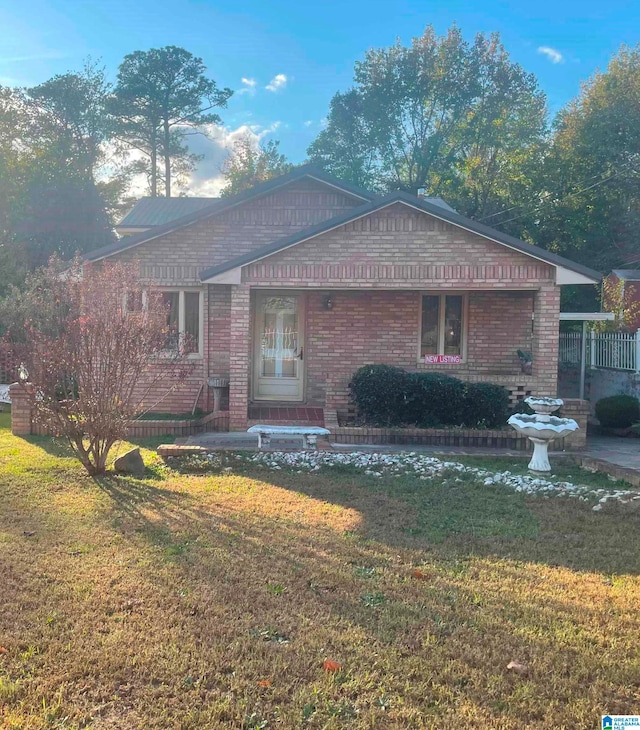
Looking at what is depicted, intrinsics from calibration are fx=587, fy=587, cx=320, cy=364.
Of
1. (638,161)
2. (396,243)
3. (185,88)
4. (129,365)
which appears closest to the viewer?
(129,365)

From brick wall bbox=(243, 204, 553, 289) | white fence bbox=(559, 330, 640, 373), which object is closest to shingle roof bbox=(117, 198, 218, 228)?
brick wall bbox=(243, 204, 553, 289)

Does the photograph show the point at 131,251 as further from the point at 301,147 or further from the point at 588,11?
the point at 301,147

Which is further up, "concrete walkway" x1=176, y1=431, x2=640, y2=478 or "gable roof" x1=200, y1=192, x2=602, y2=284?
"gable roof" x1=200, y1=192, x2=602, y2=284

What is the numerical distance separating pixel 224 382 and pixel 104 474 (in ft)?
14.7

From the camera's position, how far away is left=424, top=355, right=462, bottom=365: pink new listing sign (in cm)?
1234

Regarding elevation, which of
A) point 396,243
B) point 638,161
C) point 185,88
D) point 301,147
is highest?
point 185,88

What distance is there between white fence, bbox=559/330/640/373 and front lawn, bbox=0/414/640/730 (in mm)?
9539

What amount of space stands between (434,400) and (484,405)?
882mm

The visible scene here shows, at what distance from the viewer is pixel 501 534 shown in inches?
212

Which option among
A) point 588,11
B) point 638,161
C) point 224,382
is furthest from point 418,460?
point 638,161

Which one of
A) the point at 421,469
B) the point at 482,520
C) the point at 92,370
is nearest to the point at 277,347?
the point at 421,469

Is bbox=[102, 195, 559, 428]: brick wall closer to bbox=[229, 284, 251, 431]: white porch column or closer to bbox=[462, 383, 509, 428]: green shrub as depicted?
bbox=[229, 284, 251, 431]: white porch column

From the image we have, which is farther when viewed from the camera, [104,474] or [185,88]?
[185,88]

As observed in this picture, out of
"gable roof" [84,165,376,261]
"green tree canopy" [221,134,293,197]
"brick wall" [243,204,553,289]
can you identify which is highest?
"green tree canopy" [221,134,293,197]
